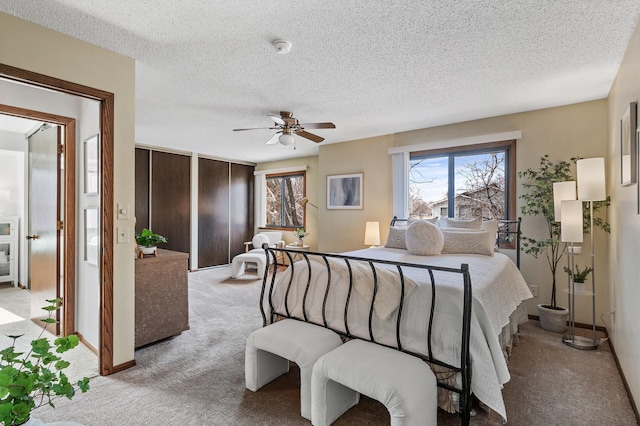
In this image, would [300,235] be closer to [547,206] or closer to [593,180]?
[547,206]

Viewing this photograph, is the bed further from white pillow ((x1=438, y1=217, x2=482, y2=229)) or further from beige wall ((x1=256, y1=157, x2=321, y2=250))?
beige wall ((x1=256, y1=157, x2=321, y2=250))

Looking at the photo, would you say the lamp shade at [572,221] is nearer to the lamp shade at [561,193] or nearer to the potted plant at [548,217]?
the lamp shade at [561,193]

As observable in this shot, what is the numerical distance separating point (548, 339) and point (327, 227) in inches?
139

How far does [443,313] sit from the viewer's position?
1785 millimetres

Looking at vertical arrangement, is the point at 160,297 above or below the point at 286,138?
below

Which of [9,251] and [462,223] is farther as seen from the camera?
[9,251]

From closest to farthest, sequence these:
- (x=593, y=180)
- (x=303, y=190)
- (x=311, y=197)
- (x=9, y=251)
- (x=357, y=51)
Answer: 1. (x=357, y=51)
2. (x=593, y=180)
3. (x=9, y=251)
4. (x=311, y=197)
5. (x=303, y=190)

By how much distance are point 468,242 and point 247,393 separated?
253cm

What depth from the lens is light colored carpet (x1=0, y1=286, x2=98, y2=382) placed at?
2424mm

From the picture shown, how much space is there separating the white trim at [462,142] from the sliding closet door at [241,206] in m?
3.91

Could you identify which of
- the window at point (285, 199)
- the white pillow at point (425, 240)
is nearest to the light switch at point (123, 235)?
the white pillow at point (425, 240)

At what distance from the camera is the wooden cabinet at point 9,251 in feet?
16.3

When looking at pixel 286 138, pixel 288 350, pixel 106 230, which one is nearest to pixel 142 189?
pixel 286 138

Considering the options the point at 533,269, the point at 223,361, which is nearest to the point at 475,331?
the point at 223,361
